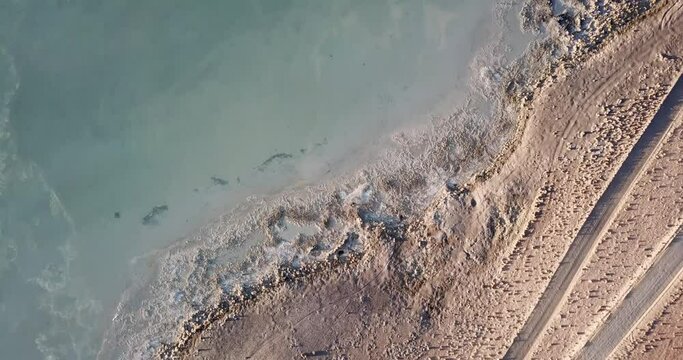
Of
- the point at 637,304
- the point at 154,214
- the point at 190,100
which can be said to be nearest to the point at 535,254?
the point at 637,304

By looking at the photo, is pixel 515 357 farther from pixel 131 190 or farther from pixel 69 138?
pixel 69 138

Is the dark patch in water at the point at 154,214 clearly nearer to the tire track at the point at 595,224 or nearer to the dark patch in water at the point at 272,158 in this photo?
the dark patch in water at the point at 272,158

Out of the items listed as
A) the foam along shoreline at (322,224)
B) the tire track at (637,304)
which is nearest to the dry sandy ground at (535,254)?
the tire track at (637,304)

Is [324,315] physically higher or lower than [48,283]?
lower

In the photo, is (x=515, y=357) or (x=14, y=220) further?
(x=14, y=220)

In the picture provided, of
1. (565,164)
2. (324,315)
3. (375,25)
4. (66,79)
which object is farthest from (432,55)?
(66,79)

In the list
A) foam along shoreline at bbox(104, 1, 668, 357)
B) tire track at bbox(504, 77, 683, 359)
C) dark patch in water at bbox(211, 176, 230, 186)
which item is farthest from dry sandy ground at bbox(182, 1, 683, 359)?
dark patch in water at bbox(211, 176, 230, 186)
